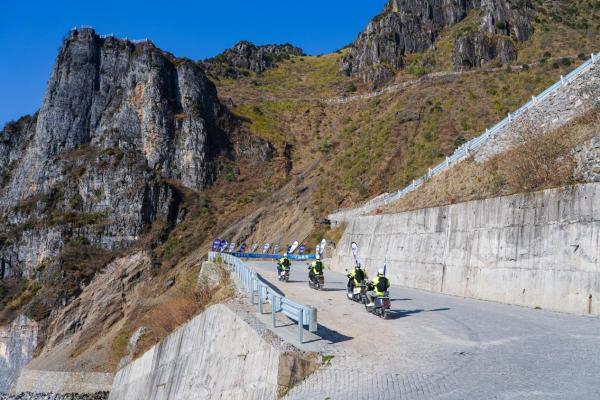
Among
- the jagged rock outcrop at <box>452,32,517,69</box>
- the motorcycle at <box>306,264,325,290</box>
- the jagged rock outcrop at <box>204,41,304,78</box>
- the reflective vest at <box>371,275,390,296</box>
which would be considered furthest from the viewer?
the jagged rock outcrop at <box>204,41,304,78</box>

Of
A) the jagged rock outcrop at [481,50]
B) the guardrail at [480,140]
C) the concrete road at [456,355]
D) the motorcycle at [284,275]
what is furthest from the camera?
the jagged rock outcrop at [481,50]

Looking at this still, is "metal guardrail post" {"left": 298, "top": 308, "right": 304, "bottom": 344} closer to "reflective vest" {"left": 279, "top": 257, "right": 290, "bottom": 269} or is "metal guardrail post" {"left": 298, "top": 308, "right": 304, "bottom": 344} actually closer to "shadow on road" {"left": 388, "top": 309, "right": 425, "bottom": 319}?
"shadow on road" {"left": 388, "top": 309, "right": 425, "bottom": 319}

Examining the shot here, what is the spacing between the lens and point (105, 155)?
57250 millimetres

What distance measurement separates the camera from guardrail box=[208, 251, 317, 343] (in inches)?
385

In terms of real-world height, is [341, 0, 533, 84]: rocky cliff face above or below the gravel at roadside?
above

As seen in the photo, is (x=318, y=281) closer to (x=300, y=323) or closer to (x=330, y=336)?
(x=330, y=336)

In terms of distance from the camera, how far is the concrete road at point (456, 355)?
23.2ft

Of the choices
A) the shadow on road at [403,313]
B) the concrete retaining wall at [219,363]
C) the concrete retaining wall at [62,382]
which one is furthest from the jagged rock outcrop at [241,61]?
the shadow on road at [403,313]

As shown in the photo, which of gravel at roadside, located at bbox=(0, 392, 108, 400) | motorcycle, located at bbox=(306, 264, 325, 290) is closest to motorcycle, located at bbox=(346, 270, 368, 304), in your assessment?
motorcycle, located at bbox=(306, 264, 325, 290)

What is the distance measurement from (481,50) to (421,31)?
56.7 ft

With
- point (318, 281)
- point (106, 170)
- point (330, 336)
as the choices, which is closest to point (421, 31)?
point (106, 170)

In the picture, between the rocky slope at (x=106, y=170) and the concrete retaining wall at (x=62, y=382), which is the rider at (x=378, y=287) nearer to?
the concrete retaining wall at (x=62, y=382)

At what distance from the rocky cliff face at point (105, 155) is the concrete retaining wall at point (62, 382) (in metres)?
12.4

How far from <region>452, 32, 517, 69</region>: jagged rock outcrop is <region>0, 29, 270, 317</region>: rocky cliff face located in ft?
88.2
